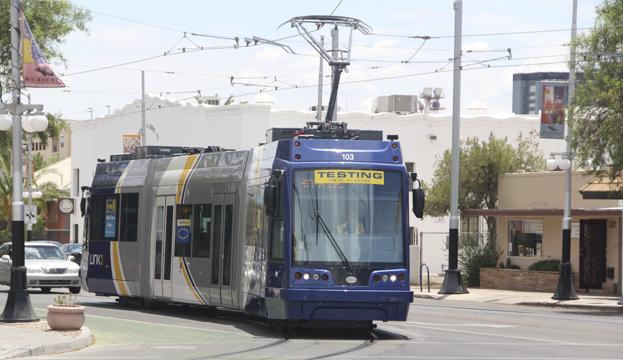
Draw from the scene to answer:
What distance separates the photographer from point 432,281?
2101 inches

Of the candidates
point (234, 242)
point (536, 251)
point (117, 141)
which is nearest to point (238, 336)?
point (234, 242)

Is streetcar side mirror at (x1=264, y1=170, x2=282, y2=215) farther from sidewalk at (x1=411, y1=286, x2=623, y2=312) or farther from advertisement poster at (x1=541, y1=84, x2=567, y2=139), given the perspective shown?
advertisement poster at (x1=541, y1=84, x2=567, y2=139)

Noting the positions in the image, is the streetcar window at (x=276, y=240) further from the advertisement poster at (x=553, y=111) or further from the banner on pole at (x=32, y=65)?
the advertisement poster at (x=553, y=111)

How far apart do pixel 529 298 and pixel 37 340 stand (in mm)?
23422

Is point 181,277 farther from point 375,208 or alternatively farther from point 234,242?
point 375,208

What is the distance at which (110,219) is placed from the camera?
1139 inches

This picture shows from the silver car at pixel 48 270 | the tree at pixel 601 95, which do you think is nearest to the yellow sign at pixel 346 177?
the tree at pixel 601 95

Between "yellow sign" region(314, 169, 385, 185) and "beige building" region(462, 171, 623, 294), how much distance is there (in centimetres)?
2206

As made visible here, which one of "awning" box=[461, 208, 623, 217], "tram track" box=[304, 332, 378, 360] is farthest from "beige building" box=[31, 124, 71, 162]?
"tram track" box=[304, 332, 378, 360]

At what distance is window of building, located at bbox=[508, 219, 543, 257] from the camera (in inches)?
1790

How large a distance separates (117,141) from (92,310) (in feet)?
163

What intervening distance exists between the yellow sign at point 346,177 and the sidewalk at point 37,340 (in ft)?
14.5

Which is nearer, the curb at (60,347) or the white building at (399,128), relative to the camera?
the curb at (60,347)

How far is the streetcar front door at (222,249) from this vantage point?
77.3 ft
